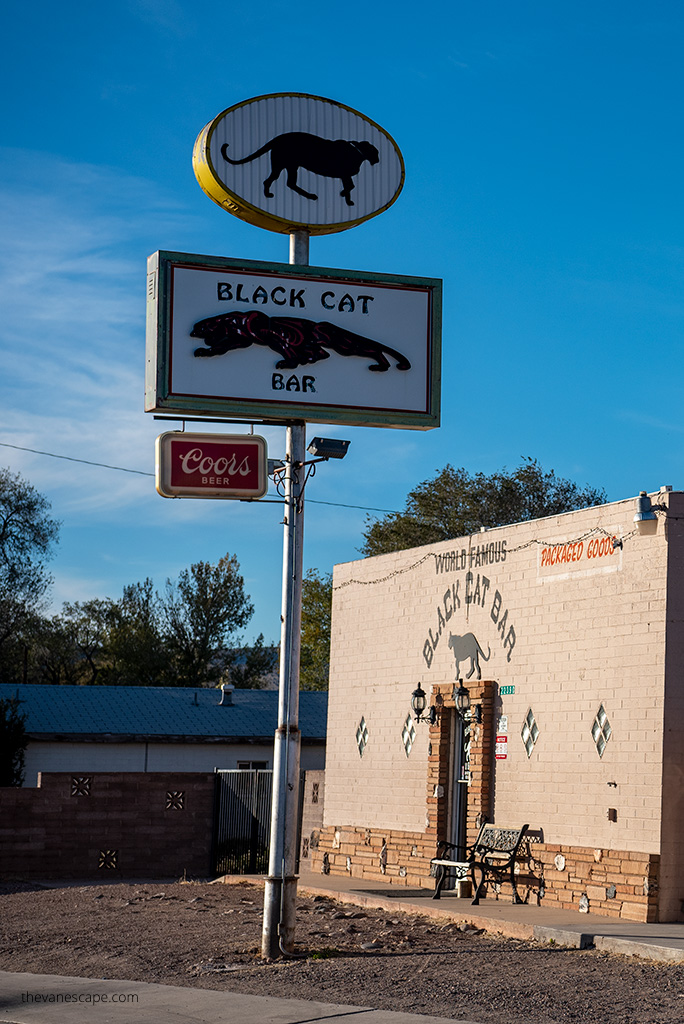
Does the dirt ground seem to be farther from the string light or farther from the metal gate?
the metal gate

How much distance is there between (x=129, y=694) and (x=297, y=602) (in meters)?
27.1

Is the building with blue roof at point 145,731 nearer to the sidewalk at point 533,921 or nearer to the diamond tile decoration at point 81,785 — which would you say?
the diamond tile decoration at point 81,785

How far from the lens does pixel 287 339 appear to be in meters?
12.8

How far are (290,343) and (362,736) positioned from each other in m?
8.49

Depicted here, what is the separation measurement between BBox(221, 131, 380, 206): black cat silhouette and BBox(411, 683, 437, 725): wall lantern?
7.37 metres

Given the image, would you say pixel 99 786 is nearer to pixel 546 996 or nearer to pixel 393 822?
pixel 393 822

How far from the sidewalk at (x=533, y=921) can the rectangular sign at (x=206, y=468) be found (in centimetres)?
519

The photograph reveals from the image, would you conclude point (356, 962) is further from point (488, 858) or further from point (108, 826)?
Answer: point (108, 826)

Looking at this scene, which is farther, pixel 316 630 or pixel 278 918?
pixel 316 630

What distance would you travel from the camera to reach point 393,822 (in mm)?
18203

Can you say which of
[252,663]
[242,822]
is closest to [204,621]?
[252,663]

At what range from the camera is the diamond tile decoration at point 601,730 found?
14117 millimetres

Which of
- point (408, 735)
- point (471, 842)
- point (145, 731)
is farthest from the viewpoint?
point (145, 731)

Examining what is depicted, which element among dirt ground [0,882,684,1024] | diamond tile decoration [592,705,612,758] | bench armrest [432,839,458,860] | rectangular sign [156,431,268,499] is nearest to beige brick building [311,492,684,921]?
diamond tile decoration [592,705,612,758]
